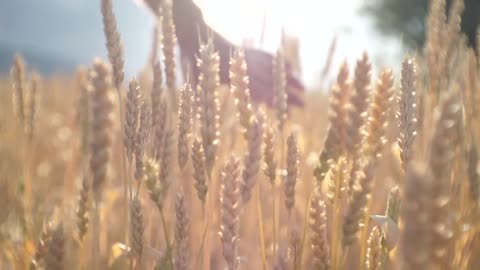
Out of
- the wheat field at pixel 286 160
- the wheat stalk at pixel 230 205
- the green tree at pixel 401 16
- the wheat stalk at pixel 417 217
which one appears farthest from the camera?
the green tree at pixel 401 16

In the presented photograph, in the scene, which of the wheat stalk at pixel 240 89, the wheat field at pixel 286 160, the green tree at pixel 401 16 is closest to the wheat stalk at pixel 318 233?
the wheat field at pixel 286 160

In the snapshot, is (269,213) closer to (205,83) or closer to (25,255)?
(25,255)

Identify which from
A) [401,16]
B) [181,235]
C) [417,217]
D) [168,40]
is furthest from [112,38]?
[401,16]

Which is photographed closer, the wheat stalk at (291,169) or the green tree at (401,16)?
the wheat stalk at (291,169)

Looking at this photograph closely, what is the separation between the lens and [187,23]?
0.90m

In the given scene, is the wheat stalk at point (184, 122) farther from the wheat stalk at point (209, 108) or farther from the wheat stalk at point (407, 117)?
the wheat stalk at point (407, 117)

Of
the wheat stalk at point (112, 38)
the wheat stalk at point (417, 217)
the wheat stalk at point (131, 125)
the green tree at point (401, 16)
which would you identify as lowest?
the wheat stalk at point (417, 217)

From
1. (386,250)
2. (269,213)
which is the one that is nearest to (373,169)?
(386,250)

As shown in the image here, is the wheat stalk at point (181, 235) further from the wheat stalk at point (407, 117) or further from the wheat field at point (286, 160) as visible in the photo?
the wheat stalk at point (407, 117)

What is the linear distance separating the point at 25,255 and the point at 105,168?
1.19 ft

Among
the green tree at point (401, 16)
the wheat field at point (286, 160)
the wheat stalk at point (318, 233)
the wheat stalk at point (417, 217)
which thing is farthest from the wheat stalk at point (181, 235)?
the green tree at point (401, 16)

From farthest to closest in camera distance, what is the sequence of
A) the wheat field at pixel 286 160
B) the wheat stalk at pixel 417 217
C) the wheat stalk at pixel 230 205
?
the wheat stalk at pixel 230 205, the wheat field at pixel 286 160, the wheat stalk at pixel 417 217

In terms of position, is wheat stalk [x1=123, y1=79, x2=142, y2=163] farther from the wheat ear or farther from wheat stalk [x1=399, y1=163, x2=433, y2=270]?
wheat stalk [x1=399, y1=163, x2=433, y2=270]

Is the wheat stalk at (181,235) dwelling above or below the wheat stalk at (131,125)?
below
